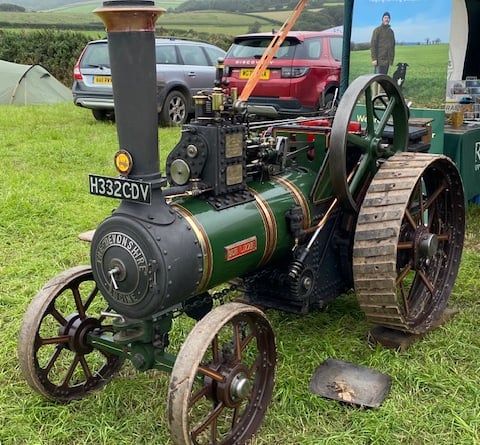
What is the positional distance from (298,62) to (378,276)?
6.34 m

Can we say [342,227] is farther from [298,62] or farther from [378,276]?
[298,62]

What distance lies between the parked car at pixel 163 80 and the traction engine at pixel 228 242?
7310 mm

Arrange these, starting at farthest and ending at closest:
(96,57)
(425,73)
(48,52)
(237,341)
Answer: (48,52)
(96,57)
(425,73)
(237,341)

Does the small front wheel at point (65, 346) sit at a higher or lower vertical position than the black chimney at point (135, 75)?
lower

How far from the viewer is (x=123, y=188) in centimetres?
249

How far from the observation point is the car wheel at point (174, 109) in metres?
10.8

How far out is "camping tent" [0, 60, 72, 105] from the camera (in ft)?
44.9

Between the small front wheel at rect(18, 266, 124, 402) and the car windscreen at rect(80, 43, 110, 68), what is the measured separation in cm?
835

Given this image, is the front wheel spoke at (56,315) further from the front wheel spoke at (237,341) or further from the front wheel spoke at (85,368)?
the front wheel spoke at (237,341)

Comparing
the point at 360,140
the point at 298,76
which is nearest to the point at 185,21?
the point at 298,76

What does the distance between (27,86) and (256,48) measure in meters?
6.54

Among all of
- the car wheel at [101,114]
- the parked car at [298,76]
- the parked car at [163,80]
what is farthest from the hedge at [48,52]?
the parked car at [298,76]

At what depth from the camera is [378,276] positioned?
122 inches

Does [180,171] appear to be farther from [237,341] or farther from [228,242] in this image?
[237,341]
